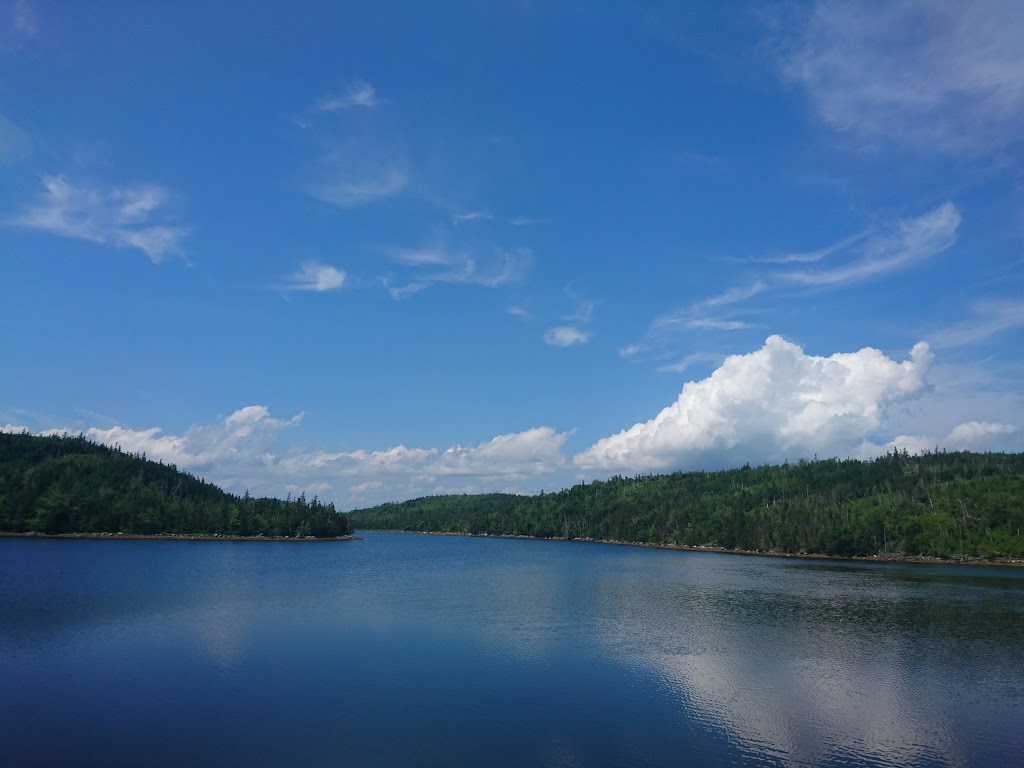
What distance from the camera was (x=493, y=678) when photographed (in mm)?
41594

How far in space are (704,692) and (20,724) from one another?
3715cm

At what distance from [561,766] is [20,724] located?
2649 centimetres

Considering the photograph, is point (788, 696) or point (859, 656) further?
point (859, 656)

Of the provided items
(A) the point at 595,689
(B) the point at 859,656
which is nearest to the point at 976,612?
(B) the point at 859,656

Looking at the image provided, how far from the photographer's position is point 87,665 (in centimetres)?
4156

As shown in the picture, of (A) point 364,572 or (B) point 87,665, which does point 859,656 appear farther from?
(A) point 364,572

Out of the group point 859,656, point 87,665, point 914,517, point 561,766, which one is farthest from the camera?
point 914,517

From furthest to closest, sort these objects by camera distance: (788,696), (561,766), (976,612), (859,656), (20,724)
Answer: (976,612)
(859,656)
(788,696)
(20,724)
(561,766)

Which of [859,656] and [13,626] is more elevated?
[13,626]

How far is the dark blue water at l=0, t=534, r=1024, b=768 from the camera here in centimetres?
2958

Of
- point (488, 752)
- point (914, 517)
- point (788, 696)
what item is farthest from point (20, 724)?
point (914, 517)

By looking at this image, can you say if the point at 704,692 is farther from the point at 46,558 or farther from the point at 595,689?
the point at 46,558

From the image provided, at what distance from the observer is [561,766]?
27.4 m

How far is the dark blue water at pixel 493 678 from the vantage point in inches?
1164
